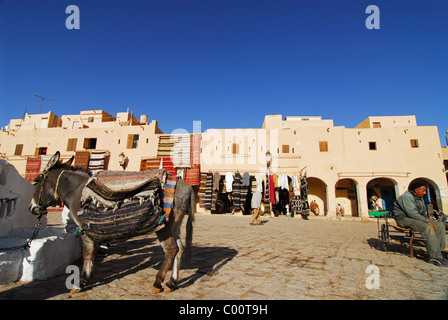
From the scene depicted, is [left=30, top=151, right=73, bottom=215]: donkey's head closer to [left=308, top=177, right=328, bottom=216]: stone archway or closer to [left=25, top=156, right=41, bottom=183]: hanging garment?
[left=308, top=177, right=328, bottom=216]: stone archway

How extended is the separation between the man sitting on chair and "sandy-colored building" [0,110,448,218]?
13.1 metres

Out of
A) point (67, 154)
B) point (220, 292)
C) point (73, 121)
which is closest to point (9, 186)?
point (220, 292)

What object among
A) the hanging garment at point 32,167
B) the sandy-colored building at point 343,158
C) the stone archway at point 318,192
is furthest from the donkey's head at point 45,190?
the hanging garment at point 32,167

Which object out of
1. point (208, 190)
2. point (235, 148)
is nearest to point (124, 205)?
point (208, 190)

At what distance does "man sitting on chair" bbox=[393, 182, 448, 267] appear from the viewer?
464 centimetres

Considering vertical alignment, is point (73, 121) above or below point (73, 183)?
above

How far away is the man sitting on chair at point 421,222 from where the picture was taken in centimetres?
464

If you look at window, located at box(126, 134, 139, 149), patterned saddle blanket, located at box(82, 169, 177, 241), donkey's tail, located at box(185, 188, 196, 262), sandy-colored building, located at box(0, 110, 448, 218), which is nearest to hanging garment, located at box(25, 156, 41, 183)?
sandy-colored building, located at box(0, 110, 448, 218)

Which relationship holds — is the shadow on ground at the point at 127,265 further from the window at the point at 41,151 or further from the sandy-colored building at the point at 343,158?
the window at the point at 41,151

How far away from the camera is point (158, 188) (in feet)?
10.4

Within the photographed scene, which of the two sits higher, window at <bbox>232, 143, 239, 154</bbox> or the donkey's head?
window at <bbox>232, 143, 239, 154</bbox>

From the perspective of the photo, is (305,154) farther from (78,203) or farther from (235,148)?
(78,203)

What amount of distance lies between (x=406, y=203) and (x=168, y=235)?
5649 mm
